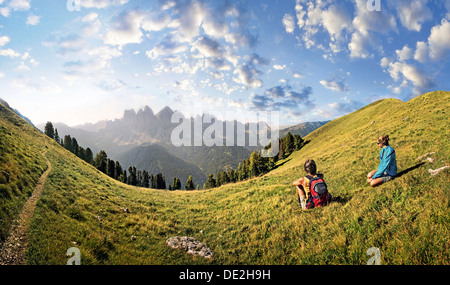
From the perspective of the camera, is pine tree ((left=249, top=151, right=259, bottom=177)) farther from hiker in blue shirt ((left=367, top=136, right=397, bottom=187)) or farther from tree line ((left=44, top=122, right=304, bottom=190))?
hiker in blue shirt ((left=367, top=136, right=397, bottom=187))

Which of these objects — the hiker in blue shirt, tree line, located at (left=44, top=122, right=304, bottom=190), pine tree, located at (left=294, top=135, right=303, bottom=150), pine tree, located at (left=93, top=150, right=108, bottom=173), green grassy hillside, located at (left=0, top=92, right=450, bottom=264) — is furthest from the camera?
pine tree, located at (left=93, top=150, right=108, bottom=173)

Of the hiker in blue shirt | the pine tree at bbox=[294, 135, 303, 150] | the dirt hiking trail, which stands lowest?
the dirt hiking trail

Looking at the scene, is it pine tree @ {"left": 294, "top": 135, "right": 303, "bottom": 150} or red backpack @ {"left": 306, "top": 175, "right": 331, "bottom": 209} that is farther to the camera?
pine tree @ {"left": 294, "top": 135, "right": 303, "bottom": 150}

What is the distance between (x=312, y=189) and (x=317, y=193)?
0.94ft

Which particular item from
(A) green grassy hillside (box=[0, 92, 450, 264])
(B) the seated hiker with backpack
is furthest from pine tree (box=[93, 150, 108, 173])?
(B) the seated hiker with backpack

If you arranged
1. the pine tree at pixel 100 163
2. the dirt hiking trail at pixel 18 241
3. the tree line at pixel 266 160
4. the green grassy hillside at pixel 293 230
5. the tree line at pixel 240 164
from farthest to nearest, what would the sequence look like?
the pine tree at pixel 100 163 < the tree line at pixel 240 164 < the tree line at pixel 266 160 < the dirt hiking trail at pixel 18 241 < the green grassy hillside at pixel 293 230

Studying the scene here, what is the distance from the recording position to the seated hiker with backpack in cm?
798

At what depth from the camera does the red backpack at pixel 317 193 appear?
794 cm

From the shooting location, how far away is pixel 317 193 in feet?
26.9

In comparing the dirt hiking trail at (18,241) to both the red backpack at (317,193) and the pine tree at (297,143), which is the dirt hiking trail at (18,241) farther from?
the pine tree at (297,143)

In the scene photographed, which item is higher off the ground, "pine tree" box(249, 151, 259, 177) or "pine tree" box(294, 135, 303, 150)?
"pine tree" box(294, 135, 303, 150)

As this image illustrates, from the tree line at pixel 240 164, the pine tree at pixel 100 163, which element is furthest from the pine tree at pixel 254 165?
the pine tree at pixel 100 163

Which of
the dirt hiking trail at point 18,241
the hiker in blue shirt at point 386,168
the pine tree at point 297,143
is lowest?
the dirt hiking trail at point 18,241
